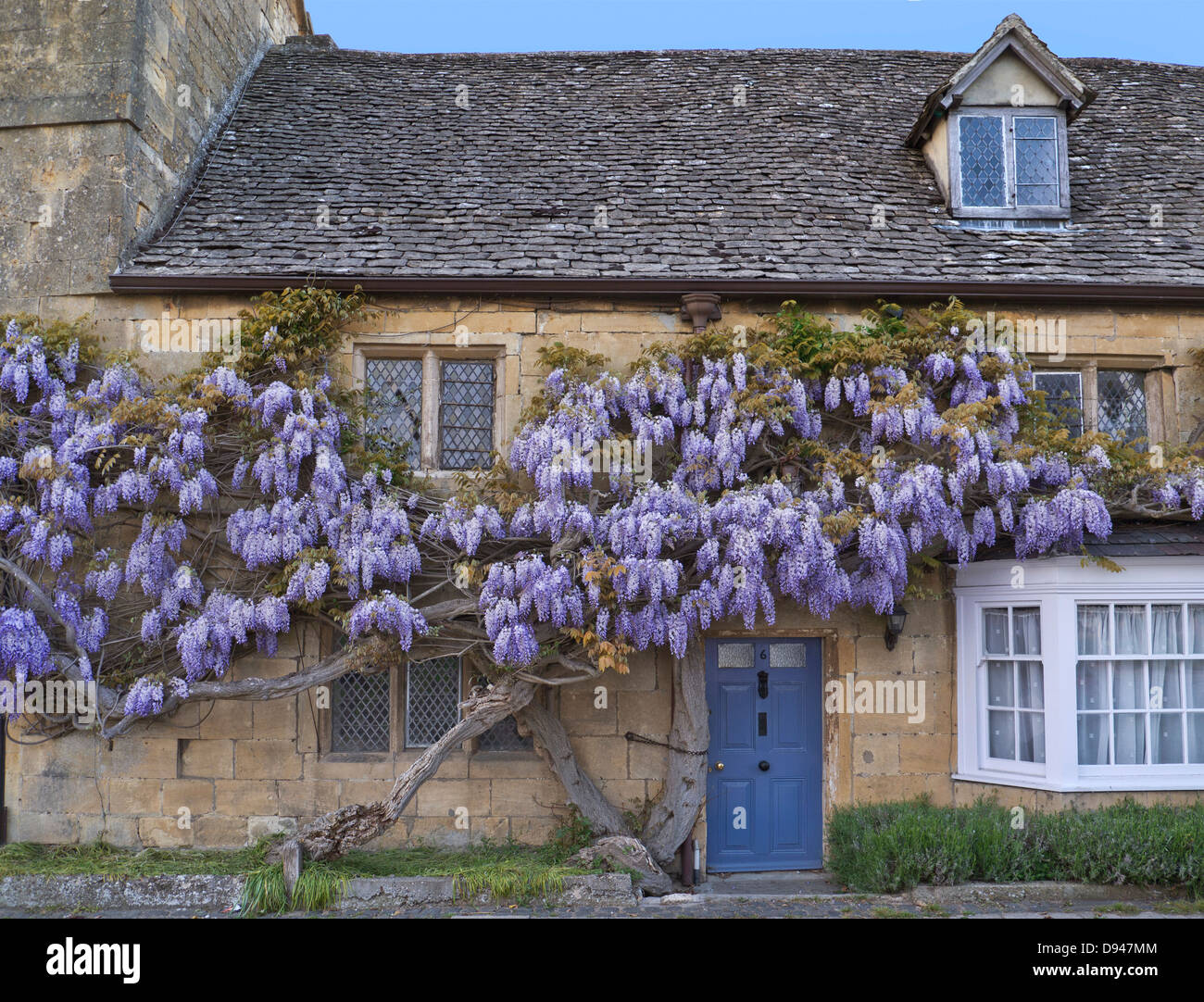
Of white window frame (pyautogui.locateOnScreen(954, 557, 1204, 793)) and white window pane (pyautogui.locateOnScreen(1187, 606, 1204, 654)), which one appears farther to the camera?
white window pane (pyautogui.locateOnScreen(1187, 606, 1204, 654))

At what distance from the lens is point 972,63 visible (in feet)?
31.0

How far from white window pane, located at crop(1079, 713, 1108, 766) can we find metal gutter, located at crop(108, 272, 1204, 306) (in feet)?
11.6

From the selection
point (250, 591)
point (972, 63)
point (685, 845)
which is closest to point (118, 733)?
point (250, 591)

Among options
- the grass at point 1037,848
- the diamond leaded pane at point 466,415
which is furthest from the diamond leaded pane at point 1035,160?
the grass at point 1037,848

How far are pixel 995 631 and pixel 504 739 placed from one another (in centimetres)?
427

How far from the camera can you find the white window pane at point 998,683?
8.12m

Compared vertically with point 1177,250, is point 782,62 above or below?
above

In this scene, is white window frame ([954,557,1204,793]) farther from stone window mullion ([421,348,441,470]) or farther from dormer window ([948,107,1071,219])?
stone window mullion ([421,348,441,470])

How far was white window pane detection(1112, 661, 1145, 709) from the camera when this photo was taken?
25.6 feet

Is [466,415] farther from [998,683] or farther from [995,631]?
[998,683]

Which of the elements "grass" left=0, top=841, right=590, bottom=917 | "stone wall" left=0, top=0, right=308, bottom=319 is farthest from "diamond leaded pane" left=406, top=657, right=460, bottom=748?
"stone wall" left=0, top=0, right=308, bottom=319

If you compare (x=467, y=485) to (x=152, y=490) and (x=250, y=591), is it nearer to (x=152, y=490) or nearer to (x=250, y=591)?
(x=250, y=591)
